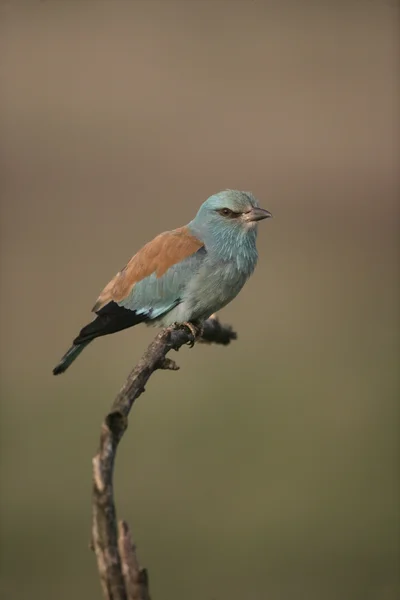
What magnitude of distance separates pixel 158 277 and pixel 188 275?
10cm

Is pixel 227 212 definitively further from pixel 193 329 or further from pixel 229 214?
pixel 193 329

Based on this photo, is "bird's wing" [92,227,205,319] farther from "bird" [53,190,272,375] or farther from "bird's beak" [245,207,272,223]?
"bird's beak" [245,207,272,223]

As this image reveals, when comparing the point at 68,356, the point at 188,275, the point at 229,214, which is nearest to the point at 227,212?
the point at 229,214

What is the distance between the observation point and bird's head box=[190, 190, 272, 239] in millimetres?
3064

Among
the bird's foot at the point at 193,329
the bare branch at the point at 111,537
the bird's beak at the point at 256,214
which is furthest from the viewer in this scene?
the bird's beak at the point at 256,214

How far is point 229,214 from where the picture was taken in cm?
310

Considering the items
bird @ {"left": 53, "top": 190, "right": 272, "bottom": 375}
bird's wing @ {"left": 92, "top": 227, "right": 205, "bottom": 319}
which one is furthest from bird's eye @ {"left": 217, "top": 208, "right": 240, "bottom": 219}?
bird's wing @ {"left": 92, "top": 227, "right": 205, "bottom": 319}

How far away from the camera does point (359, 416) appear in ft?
18.1

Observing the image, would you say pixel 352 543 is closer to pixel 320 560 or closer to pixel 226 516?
pixel 320 560

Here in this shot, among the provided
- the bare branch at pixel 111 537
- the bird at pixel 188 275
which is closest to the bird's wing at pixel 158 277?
the bird at pixel 188 275

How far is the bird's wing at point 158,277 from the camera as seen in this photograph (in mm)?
2977

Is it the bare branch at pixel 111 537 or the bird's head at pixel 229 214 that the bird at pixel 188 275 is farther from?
the bare branch at pixel 111 537

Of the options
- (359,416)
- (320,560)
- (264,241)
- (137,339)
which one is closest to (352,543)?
(320,560)

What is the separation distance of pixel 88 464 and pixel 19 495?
389mm
